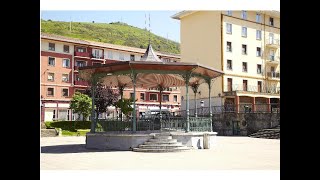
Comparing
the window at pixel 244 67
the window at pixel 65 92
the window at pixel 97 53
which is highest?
the window at pixel 97 53

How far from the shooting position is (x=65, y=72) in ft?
140

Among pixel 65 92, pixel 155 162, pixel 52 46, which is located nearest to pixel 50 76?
pixel 65 92

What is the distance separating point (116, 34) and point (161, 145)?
9139 cm

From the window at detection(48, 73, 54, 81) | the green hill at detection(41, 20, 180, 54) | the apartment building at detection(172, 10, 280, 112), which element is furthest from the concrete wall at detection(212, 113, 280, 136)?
the green hill at detection(41, 20, 180, 54)

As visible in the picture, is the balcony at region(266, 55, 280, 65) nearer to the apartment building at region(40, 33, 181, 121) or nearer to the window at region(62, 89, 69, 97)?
the apartment building at region(40, 33, 181, 121)

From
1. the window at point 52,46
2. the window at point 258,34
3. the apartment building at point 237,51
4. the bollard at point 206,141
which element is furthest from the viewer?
the window at point 52,46

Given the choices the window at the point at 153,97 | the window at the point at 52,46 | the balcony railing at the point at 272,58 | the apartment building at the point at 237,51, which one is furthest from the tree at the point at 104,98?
the balcony railing at the point at 272,58

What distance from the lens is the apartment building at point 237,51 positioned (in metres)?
35.0

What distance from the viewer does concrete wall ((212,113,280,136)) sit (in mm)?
29062

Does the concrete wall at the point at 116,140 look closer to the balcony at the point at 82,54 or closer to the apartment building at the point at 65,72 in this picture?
the apartment building at the point at 65,72

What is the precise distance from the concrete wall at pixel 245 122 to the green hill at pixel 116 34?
59503 millimetres

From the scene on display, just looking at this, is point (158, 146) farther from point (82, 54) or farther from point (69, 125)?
point (82, 54)

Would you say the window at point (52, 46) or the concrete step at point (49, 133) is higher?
the window at point (52, 46)
